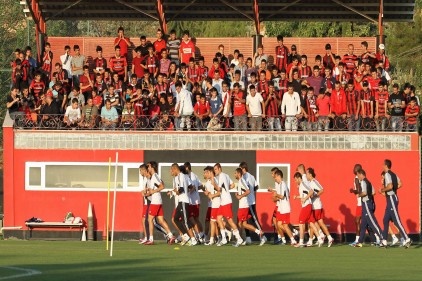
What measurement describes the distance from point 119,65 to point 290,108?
217 inches

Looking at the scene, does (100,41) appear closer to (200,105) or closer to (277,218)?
(200,105)

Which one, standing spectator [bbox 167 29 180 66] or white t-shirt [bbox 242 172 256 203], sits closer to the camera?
white t-shirt [bbox 242 172 256 203]

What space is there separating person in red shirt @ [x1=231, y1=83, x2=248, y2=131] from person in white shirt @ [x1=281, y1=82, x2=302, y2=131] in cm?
101

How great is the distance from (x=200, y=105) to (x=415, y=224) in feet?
20.9

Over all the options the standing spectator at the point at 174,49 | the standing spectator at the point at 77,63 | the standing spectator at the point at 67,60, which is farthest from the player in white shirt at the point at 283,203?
the standing spectator at the point at 67,60

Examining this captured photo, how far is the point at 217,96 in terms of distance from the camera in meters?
37.1

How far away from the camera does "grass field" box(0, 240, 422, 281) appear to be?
22.3 metres

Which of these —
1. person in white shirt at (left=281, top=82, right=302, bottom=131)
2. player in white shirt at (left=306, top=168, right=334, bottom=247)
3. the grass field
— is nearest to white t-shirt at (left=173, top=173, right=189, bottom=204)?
the grass field

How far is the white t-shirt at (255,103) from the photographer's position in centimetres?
3666

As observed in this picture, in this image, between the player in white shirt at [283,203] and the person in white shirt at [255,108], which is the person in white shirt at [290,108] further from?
the player in white shirt at [283,203]

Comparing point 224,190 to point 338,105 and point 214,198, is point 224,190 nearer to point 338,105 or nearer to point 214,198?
point 214,198

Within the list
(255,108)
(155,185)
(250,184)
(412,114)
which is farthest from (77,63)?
(412,114)

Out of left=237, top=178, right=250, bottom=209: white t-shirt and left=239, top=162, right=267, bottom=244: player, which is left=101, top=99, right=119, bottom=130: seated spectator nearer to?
left=239, top=162, right=267, bottom=244: player

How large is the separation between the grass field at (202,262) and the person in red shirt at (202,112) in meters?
4.76
